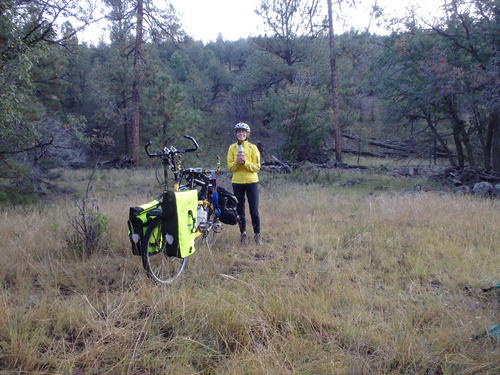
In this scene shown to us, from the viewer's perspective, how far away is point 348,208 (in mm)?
8266

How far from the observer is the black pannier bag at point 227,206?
534 centimetres

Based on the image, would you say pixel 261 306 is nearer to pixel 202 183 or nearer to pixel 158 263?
pixel 158 263

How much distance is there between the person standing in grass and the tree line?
318 centimetres

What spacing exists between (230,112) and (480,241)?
28.3 meters

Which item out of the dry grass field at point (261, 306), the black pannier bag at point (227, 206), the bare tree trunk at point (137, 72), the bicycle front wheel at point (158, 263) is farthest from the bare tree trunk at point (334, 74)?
the bicycle front wheel at point (158, 263)

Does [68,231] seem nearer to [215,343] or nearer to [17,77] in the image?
[17,77]

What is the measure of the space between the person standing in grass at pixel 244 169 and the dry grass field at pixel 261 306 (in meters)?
0.45

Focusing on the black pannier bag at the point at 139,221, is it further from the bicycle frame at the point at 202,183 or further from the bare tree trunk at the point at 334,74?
the bare tree trunk at the point at 334,74

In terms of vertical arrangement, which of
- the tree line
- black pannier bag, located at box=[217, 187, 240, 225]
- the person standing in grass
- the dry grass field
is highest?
the tree line

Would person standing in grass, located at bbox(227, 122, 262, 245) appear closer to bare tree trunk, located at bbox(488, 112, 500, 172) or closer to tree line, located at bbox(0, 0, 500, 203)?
tree line, located at bbox(0, 0, 500, 203)

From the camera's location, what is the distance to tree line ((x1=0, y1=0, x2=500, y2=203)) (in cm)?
802

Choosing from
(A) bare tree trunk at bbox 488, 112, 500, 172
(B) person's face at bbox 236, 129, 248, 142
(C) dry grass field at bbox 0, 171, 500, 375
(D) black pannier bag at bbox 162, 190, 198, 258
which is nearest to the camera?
(C) dry grass field at bbox 0, 171, 500, 375

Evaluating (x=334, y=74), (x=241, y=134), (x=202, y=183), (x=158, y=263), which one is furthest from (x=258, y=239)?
(x=334, y=74)

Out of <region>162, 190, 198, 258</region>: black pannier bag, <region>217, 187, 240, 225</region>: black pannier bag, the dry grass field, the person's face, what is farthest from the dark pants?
<region>162, 190, 198, 258</region>: black pannier bag
